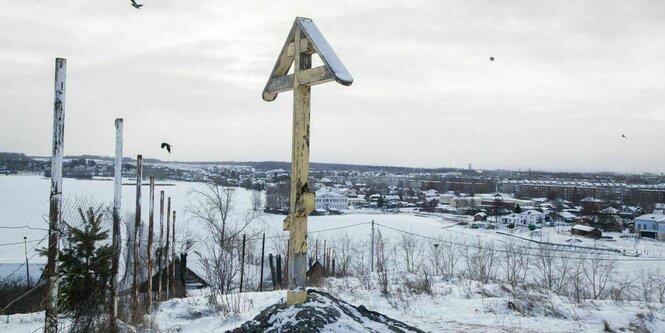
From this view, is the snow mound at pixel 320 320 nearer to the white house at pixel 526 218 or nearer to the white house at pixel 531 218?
the white house at pixel 526 218

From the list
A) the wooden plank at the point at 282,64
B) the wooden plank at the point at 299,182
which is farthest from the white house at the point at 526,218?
the wooden plank at the point at 299,182

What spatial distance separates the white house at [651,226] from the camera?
56344 millimetres

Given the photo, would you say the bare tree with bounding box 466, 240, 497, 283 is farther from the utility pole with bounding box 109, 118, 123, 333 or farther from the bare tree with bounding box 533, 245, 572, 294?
the utility pole with bounding box 109, 118, 123, 333

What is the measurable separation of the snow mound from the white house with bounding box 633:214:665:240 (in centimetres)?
6386

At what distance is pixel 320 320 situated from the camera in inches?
161

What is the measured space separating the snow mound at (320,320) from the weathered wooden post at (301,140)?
160 mm

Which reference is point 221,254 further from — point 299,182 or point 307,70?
point 307,70

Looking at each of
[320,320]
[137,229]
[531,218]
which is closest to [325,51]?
[320,320]

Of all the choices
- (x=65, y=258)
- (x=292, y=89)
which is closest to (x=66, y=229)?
(x=65, y=258)

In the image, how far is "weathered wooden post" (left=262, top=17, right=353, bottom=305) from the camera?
4.20 m

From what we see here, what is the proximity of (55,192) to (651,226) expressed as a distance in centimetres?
6721

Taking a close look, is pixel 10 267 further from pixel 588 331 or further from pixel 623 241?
pixel 623 241

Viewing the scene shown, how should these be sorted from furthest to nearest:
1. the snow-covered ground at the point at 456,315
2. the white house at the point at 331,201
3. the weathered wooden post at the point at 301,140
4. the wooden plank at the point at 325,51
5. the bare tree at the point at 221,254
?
the white house at the point at 331,201 < the bare tree at the point at 221,254 < the snow-covered ground at the point at 456,315 < the weathered wooden post at the point at 301,140 < the wooden plank at the point at 325,51

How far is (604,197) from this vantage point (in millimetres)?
103250
